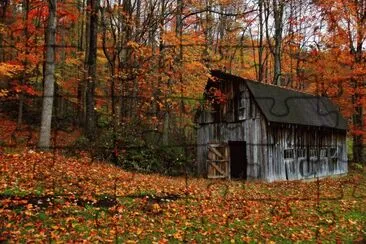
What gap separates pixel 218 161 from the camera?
21.1 meters

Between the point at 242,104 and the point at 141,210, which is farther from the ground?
the point at 242,104

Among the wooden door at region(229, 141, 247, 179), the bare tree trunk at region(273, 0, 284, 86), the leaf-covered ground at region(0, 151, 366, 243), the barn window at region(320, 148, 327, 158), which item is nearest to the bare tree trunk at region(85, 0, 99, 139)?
the leaf-covered ground at region(0, 151, 366, 243)

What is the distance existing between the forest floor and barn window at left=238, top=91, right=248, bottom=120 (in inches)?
228

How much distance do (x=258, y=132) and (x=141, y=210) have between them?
10.8 m

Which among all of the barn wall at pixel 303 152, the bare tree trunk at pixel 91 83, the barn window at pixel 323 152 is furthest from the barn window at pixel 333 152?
the bare tree trunk at pixel 91 83

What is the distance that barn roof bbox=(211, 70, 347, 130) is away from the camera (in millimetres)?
20031

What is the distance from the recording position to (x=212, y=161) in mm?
21203

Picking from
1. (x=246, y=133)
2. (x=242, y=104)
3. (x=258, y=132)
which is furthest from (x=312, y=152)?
(x=242, y=104)

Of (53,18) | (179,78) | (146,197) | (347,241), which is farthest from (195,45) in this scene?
(347,241)

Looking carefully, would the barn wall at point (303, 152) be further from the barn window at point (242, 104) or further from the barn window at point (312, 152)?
the barn window at point (242, 104)

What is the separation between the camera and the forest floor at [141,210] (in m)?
8.71

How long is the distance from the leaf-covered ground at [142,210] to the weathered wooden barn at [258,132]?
15.2ft

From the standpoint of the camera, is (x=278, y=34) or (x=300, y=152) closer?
(x=300, y=152)

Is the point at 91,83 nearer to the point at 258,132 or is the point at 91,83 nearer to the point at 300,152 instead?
the point at 258,132
